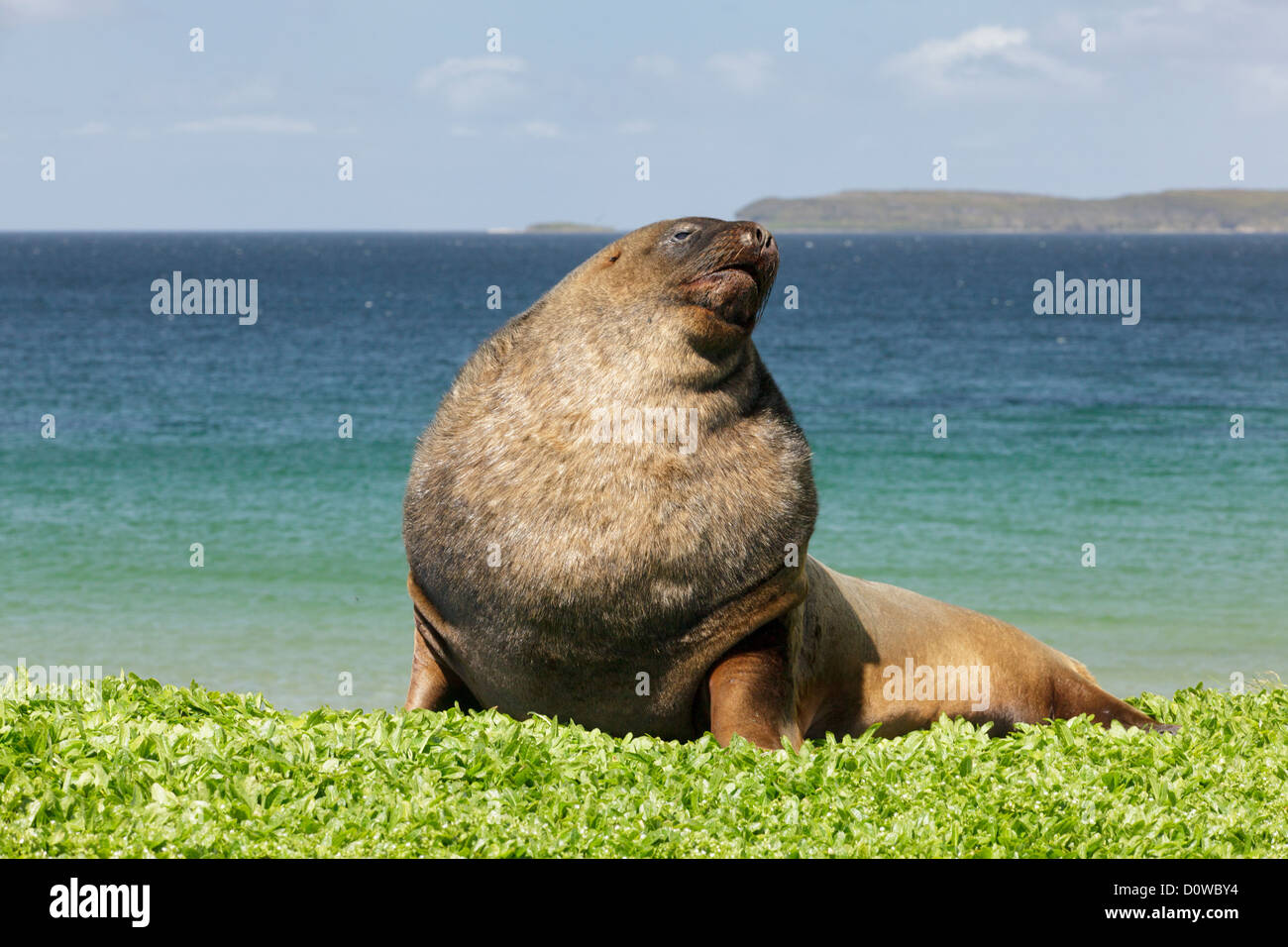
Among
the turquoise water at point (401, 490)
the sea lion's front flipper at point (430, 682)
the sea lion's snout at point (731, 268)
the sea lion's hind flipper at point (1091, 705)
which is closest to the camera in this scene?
the sea lion's snout at point (731, 268)

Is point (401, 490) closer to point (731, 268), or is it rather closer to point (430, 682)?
point (430, 682)

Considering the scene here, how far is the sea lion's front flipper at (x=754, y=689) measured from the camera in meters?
6.04

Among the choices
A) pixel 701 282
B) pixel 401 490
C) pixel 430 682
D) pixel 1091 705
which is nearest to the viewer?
pixel 701 282

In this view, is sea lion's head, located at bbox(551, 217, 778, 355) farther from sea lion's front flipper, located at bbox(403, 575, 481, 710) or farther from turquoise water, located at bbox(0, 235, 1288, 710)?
turquoise water, located at bbox(0, 235, 1288, 710)

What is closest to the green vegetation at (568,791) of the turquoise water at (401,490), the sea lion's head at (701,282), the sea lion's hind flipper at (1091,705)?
the sea lion's hind flipper at (1091,705)

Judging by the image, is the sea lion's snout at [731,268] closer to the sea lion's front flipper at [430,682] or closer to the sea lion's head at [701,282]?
the sea lion's head at [701,282]

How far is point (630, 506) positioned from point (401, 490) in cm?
1764

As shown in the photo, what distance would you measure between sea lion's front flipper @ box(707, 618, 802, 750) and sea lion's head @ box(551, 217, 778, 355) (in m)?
1.28

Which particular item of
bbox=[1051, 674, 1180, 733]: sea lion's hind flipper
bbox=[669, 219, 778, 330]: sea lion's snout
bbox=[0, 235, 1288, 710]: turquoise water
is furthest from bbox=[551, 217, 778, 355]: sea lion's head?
bbox=[0, 235, 1288, 710]: turquoise water

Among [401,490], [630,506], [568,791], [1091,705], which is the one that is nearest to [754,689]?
[630,506]

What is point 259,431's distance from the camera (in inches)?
1196

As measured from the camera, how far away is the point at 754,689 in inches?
240
